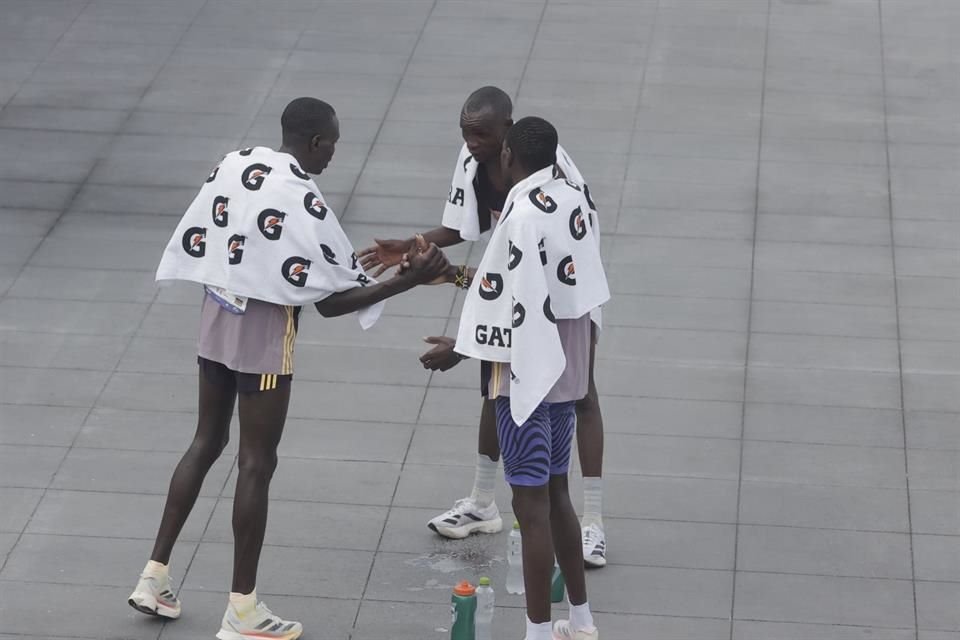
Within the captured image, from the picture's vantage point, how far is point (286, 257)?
591 cm

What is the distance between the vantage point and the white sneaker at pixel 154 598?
6.27m

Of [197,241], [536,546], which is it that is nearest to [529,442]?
[536,546]

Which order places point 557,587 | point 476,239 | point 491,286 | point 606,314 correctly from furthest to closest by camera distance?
point 606,314, point 476,239, point 557,587, point 491,286

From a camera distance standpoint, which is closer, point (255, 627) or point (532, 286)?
point (532, 286)

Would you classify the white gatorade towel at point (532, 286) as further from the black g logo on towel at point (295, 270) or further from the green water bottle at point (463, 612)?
the green water bottle at point (463, 612)

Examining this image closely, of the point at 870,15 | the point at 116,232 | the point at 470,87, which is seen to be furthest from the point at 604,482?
the point at 870,15

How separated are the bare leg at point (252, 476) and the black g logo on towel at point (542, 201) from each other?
1198 millimetres

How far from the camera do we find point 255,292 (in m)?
5.94

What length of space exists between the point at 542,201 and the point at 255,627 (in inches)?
77.3

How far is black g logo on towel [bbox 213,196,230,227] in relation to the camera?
5.97 m

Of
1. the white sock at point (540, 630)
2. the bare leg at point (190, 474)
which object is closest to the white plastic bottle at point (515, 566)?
the white sock at point (540, 630)

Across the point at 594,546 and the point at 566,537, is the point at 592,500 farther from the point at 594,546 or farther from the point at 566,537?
the point at 566,537

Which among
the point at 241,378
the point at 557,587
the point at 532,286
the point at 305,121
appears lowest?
the point at 557,587

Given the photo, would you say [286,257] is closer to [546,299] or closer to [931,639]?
[546,299]
